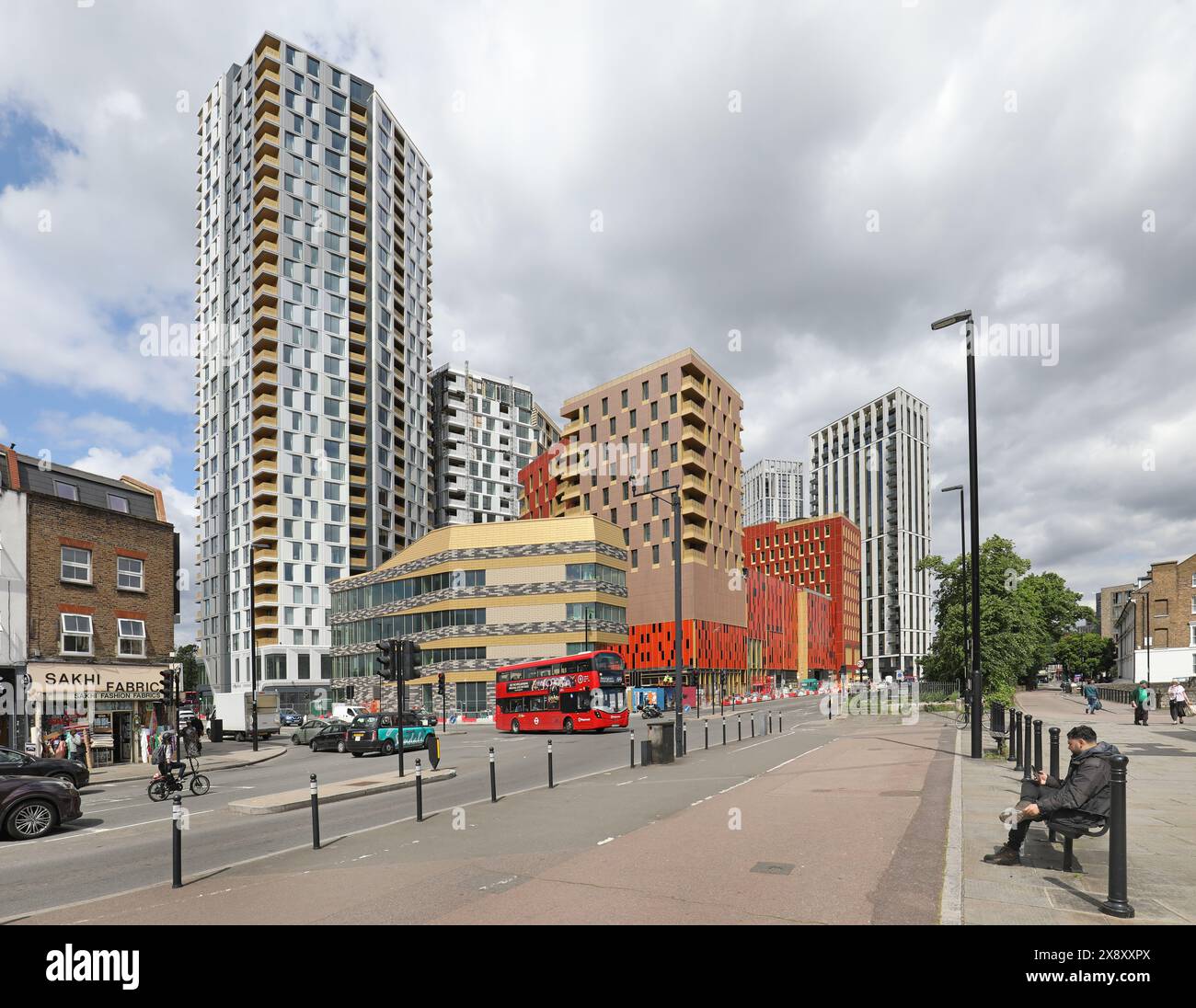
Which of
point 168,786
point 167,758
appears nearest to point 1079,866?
point 168,786

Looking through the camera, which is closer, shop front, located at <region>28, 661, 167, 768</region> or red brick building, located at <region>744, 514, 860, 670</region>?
shop front, located at <region>28, 661, 167, 768</region>

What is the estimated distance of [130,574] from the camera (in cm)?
3262

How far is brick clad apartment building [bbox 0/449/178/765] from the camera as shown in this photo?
29.1 meters

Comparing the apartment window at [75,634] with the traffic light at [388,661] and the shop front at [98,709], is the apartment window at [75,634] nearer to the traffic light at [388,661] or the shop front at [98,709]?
the shop front at [98,709]

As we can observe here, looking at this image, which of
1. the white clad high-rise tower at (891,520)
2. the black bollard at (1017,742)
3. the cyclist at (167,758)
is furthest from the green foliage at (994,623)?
the white clad high-rise tower at (891,520)

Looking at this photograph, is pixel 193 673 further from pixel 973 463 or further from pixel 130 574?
pixel 973 463

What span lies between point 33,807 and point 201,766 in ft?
57.4

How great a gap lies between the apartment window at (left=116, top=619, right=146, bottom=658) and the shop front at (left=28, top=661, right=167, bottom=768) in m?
0.64

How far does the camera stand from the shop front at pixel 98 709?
28.7m

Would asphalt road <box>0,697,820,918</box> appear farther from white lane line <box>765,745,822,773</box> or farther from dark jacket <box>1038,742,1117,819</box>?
dark jacket <box>1038,742,1117,819</box>

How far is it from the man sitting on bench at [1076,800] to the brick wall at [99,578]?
103 feet

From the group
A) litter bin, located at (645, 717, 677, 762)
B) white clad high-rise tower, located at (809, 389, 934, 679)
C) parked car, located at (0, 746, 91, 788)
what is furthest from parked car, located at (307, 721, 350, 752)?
white clad high-rise tower, located at (809, 389, 934, 679)

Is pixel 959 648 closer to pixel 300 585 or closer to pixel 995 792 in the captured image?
pixel 995 792
